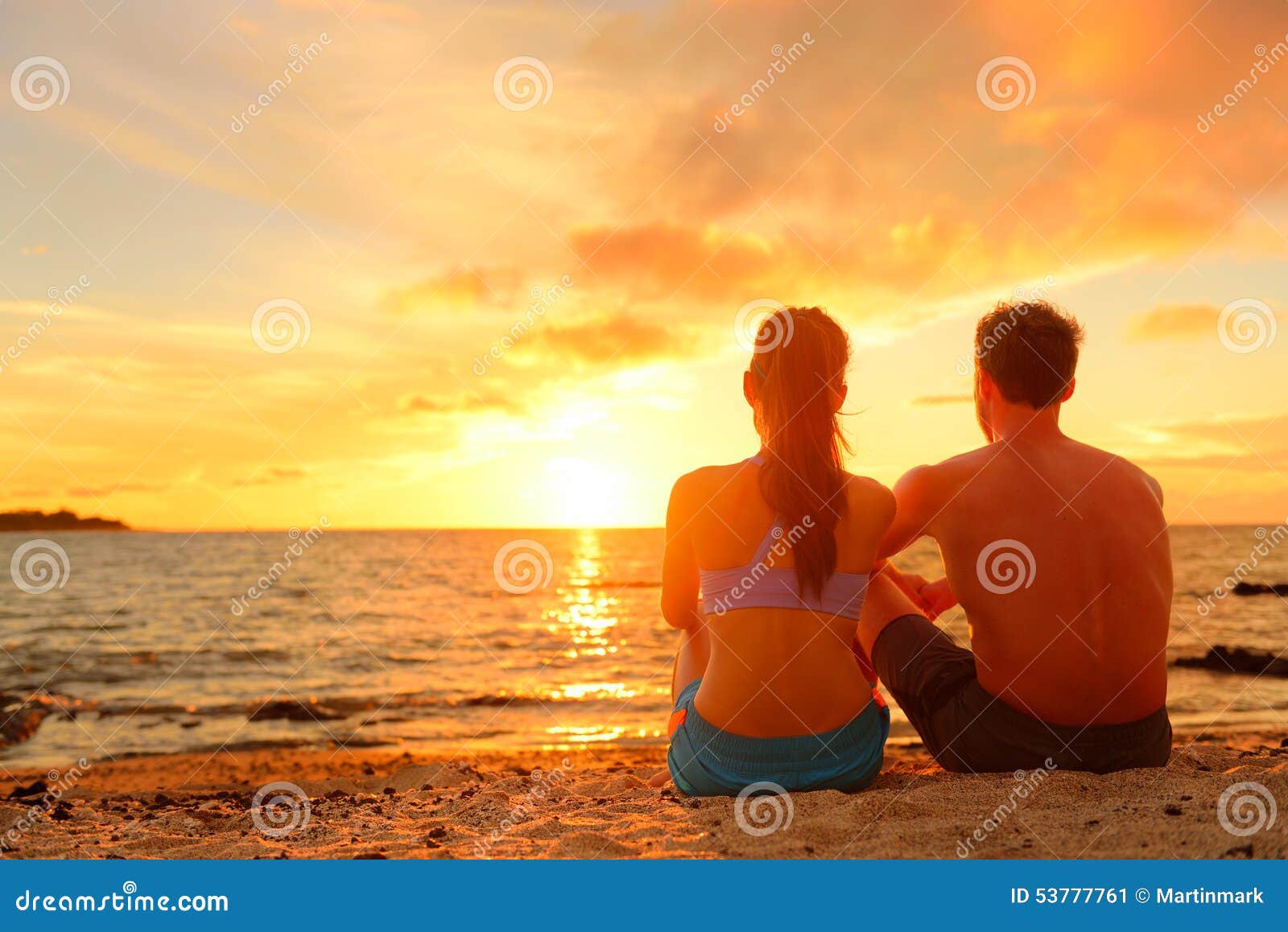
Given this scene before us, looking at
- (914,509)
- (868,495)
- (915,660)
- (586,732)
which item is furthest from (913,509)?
(586,732)

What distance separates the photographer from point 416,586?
2812cm

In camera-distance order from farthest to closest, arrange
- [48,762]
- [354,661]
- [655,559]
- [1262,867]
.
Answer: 1. [655,559]
2. [354,661]
3. [48,762]
4. [1262,867]

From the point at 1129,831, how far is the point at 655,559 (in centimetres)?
4516

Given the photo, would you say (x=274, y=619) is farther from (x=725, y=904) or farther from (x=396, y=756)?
(x=725, y=904)

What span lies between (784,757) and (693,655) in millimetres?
626

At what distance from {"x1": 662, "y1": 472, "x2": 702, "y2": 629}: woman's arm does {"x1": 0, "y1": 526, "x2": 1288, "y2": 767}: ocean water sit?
4.77 m

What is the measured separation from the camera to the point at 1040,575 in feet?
10.5

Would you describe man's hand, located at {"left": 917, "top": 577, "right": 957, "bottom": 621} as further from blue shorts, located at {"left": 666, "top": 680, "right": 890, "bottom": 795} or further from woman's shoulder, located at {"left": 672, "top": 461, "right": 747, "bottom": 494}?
woman's shoulder, located at {"left": 672, "top": 461, "right": 747, "bottom": 494}

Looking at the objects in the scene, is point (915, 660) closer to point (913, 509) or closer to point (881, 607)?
point (881, 607)

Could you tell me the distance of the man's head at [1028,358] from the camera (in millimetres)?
3305

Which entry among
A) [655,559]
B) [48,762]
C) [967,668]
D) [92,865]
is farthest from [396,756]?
[655,559]

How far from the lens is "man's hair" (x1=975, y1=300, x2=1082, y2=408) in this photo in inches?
130

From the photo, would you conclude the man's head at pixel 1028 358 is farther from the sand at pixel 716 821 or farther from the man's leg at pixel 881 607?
the sand at pixel 716 821

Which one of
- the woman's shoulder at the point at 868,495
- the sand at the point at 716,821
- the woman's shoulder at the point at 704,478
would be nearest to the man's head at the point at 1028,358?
the woman's shoulder at the point at 868,495
